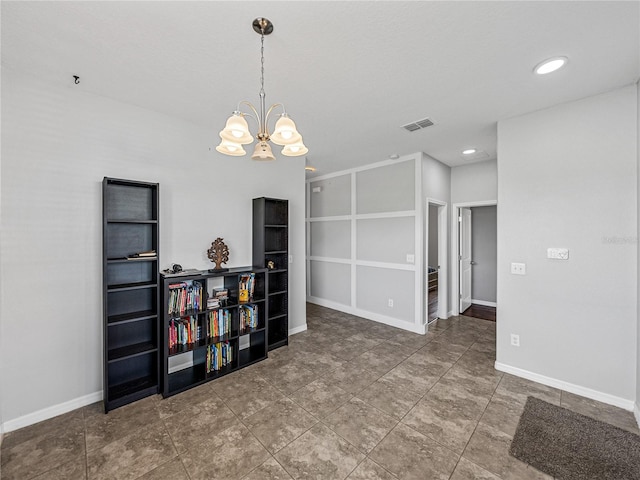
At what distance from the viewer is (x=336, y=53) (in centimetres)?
196

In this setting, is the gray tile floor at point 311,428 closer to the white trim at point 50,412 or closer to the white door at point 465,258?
the white trim at point 50,412

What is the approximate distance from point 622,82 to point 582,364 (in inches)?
103

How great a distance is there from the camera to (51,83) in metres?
2.32

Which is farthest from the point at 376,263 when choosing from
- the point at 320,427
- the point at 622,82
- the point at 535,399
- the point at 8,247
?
the point at 8,247

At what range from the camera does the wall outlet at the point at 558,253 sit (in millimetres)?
2683

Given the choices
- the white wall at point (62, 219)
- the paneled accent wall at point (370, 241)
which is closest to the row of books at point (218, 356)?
the white wall at point (62, 219)

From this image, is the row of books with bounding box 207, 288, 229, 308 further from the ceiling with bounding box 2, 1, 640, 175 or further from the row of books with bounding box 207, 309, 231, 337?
the ceiling with bounding box 2, 1, 640, 175

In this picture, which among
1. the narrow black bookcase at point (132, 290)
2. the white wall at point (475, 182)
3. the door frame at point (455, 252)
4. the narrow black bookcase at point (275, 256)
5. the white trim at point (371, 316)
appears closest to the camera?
the narrow black bookcase at point (132, 290)

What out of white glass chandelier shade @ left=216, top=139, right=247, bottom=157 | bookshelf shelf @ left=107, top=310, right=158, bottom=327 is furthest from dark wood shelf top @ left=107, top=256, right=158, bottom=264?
white glass chandelier shade @ left=216, top=139, right=247, bottom=157

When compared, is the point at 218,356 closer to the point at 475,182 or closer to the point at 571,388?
the point at 571,388

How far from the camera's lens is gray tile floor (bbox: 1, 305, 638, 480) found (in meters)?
1.79

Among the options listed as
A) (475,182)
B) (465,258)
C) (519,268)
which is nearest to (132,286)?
(519,268)

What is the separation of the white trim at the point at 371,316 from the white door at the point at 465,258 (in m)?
1.63

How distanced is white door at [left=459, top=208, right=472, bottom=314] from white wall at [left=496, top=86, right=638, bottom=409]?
230 centimetres
